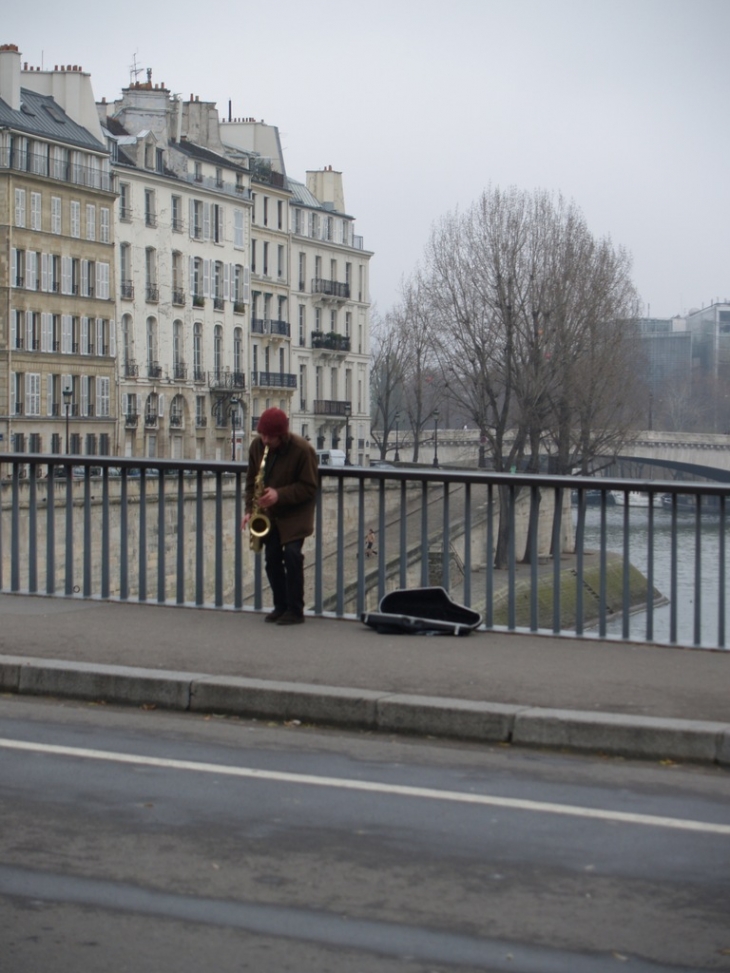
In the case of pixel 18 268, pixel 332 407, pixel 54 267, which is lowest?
pixel 332 407

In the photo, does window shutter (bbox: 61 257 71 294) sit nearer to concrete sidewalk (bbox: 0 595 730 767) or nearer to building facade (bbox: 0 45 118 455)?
building facade (bbox: 0 45 118 455)

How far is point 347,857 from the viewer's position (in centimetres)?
603

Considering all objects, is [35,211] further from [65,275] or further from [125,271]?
[125,271]

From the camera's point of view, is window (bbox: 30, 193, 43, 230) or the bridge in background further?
the bridge in background

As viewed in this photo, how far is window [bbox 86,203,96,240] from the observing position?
75.0 meters

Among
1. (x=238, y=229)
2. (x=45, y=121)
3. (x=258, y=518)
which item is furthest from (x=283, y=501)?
(x=238, y=229)

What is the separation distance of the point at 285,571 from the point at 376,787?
4.75m

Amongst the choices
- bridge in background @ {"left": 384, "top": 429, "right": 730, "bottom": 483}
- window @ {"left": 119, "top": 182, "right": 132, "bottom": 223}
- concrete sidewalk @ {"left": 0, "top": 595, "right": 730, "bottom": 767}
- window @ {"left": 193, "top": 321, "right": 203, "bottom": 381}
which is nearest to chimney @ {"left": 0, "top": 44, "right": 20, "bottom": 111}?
window @ {"left": 119, "top": 182, "right": 132, "bottom": 223}

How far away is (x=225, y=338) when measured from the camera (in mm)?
88812

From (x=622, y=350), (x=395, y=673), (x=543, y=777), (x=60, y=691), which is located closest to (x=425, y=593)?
Result: (x=395, y=673)

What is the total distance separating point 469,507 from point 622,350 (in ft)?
176

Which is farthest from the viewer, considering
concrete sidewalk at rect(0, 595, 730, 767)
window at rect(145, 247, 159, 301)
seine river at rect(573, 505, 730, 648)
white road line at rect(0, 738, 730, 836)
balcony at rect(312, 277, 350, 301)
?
balcony at rect(312, 277, 350, 301)

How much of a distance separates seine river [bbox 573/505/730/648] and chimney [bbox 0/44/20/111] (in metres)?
64.1

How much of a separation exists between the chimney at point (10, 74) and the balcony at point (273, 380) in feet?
82.6
